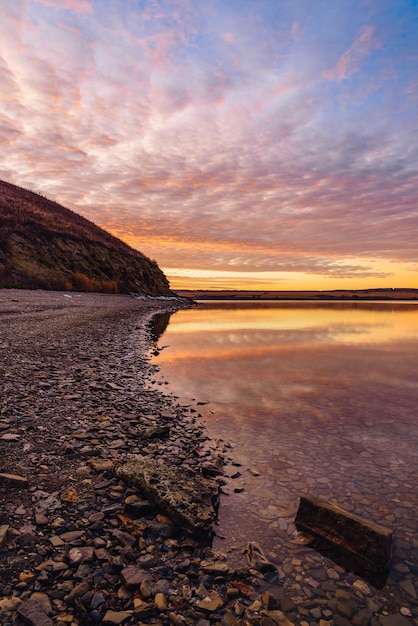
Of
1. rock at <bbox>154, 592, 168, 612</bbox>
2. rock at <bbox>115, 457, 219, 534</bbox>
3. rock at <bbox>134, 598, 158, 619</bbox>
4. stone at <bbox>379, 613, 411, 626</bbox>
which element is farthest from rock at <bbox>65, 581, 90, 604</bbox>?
stone at <bbox>379, 613, 411, 626</bbox>

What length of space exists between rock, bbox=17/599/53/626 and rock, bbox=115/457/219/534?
5.63 ft

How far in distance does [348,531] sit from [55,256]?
55061 mm

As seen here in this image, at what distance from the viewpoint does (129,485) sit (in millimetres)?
5062

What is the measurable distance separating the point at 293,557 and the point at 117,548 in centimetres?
196

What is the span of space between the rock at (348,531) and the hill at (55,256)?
141ft

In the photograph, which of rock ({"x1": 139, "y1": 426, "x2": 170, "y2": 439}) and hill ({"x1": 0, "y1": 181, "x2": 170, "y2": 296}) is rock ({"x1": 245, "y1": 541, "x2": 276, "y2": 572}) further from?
hill ({"x1": 0, "y1": 181, "x2": 170, "y2": 296})

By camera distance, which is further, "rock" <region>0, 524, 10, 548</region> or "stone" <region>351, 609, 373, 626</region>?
"rock" <region>0, 524, 10, 548</region>

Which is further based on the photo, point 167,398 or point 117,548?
point 167,398

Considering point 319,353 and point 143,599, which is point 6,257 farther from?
point 143,599

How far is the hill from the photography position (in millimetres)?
45969

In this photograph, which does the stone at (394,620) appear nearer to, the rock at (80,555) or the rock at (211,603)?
the rock at (211,603)

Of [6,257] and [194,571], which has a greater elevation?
[6,257]

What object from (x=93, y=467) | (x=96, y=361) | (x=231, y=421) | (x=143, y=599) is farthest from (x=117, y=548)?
(x=96, y=361)

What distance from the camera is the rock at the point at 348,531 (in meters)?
3.97
